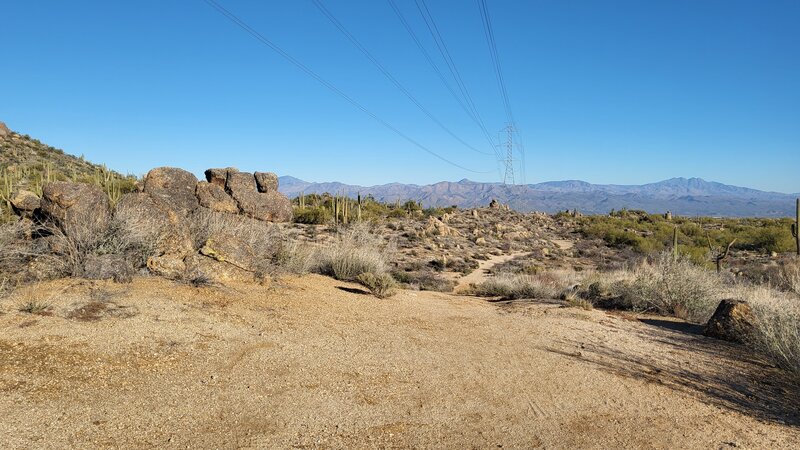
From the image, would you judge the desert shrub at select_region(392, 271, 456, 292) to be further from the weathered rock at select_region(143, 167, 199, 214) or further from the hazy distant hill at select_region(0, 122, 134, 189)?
the hazy distant hill at select_region(0, 122, 134, 189)

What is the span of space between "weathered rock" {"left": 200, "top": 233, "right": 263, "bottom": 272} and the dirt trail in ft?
21.6

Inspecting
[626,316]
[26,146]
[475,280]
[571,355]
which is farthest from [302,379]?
[26,146]

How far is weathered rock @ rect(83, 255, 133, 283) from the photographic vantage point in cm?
870

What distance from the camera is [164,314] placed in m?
7.53

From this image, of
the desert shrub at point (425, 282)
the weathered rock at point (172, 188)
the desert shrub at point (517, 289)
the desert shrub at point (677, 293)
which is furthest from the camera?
the desert shrub at point (425, 282)

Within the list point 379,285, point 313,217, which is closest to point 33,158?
point 313,217

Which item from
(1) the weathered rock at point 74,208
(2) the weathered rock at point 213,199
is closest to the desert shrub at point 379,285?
(1) the weathered rock at point 74,208

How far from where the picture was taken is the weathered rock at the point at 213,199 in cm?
1508

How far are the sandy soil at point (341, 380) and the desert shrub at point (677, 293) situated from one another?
1964mm

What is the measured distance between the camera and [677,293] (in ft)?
37.0

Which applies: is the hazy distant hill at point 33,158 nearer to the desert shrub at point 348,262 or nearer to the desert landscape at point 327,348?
the desert shrub at point 348,262

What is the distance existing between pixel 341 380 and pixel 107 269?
17.9ft

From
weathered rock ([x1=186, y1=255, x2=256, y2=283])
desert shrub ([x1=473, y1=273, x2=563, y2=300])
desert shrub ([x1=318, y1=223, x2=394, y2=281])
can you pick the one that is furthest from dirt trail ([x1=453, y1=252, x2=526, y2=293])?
weathered rock ([x1=186, y1=255, x2=256, y2=283])

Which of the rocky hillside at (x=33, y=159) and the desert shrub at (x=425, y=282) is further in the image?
the rocky hillside at (x=33, y=159)
